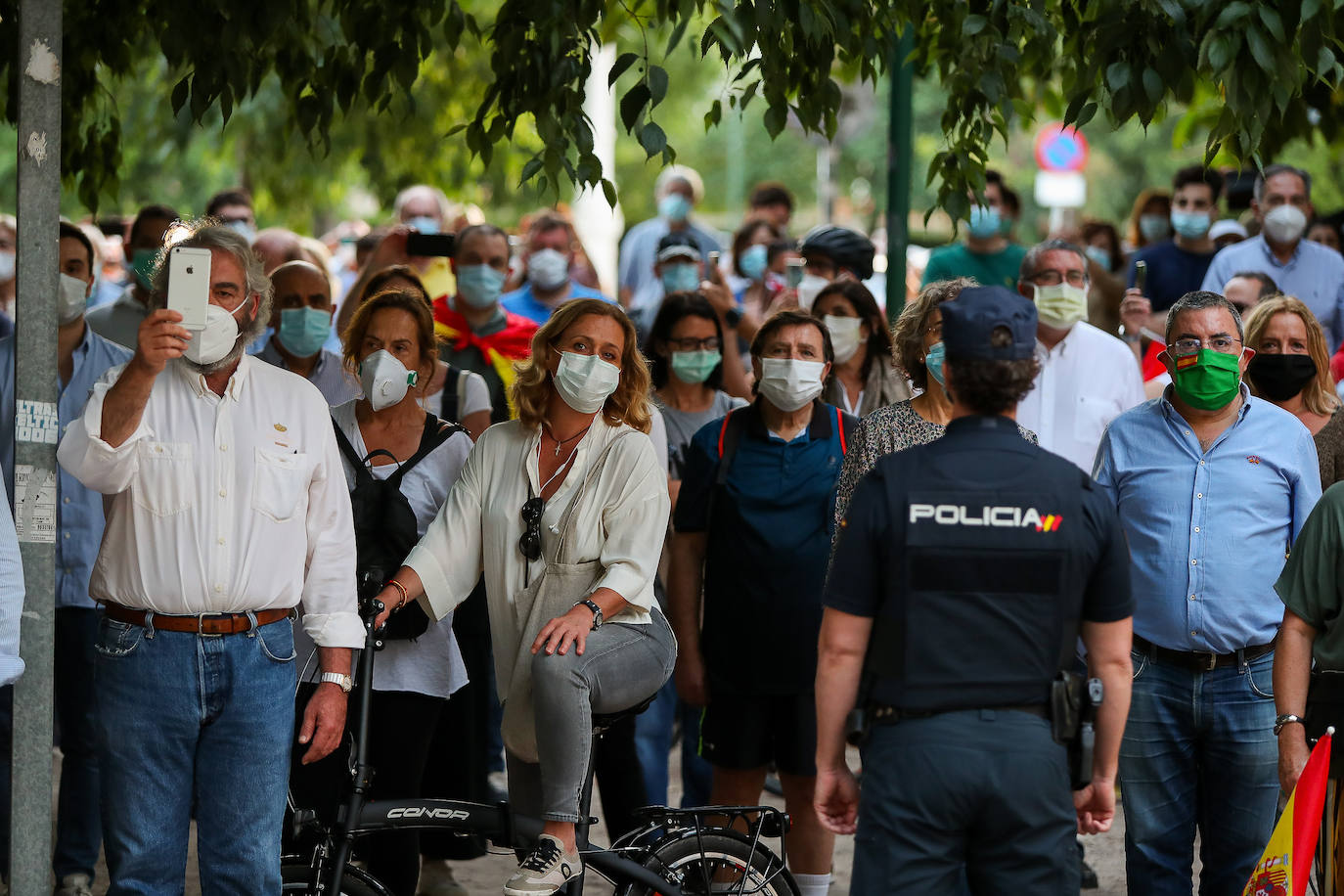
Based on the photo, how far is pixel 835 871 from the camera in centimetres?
715

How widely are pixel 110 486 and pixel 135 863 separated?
972mm

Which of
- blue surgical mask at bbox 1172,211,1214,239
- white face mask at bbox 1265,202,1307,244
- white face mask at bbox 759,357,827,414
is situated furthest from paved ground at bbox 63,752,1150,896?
blue surgical mask at bbox 1172,211,1214,239

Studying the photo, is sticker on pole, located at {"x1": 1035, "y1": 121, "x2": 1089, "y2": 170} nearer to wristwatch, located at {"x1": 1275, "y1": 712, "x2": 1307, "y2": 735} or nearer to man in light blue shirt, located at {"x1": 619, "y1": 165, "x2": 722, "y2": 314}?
man in light blue shirt, located at {"x1": 619, "y1": 165, "x2": 722, "y2": 314}

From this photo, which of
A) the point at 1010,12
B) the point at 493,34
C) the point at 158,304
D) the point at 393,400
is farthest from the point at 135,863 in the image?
the point at 1010,12

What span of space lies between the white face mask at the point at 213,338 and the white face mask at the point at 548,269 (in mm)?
5649

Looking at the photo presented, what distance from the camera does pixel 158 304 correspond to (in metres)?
4.53

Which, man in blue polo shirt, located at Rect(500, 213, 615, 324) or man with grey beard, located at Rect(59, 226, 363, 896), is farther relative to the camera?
man in blue polo shirt, located at Rect(500, 213, 615, 324)

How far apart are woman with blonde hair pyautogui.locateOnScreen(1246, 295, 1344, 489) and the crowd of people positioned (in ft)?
0.04

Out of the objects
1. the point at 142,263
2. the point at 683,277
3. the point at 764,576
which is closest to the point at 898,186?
the point at 683,277

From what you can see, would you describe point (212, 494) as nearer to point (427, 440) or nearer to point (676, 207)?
point (427, 440)

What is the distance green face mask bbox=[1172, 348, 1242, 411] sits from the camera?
5297 mm

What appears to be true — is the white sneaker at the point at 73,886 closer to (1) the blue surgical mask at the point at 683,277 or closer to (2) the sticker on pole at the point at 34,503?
(2) the sticker on pole at the point at 34,503

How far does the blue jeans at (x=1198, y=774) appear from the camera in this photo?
206 inches

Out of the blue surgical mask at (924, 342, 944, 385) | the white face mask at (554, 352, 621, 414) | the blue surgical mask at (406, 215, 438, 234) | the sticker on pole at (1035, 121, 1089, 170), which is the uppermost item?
the sticker on pole at (1035, 121, 1089, 170)
